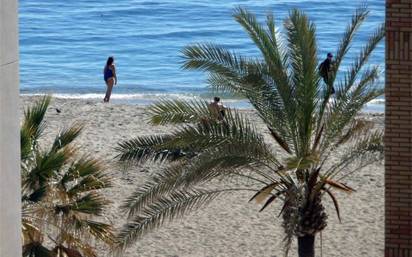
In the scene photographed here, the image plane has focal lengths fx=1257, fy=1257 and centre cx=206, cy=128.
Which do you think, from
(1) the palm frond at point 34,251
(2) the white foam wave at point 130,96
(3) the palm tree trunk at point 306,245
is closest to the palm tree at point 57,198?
(1) the palm frond at point 34,251

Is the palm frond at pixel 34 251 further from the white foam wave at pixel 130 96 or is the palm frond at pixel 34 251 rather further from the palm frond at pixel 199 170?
the white foam wave at pixel 130 96

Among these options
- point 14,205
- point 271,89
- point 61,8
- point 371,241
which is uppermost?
point 61,8

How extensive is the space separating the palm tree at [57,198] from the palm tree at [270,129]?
130 cm

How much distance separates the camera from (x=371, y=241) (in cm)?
1998

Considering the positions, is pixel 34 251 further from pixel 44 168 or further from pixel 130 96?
pixel 130 96

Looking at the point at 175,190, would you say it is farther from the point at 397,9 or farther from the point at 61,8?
the point at 61,8

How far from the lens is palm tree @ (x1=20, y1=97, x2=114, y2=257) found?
13.6m

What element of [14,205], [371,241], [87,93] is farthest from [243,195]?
[87,93]

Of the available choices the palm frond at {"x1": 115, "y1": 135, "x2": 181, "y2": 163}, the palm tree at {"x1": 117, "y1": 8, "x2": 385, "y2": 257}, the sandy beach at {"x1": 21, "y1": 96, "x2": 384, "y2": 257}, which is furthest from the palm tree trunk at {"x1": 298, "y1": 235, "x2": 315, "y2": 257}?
the sandy beach at {"x1": 21, "y1": 96, "x2": 384, "y2": 257}

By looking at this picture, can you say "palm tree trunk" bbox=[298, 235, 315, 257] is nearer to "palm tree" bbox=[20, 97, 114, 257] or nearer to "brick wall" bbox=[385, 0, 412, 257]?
"brick wall" bbox=[385, 0, 412, 257]

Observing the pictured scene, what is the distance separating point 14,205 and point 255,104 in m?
7.66

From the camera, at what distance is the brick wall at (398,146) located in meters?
13.5

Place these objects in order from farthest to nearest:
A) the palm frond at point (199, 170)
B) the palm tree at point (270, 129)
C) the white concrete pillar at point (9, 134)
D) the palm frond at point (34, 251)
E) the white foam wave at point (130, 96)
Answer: the white foam wave at point (130, 96), the palm tree at point (270, 129), the palm frond at point (199, 170), the palm frond at point (34, 251), the white concrete pillar at point (9, 134)

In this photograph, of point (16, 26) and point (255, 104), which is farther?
point (255, 104)
